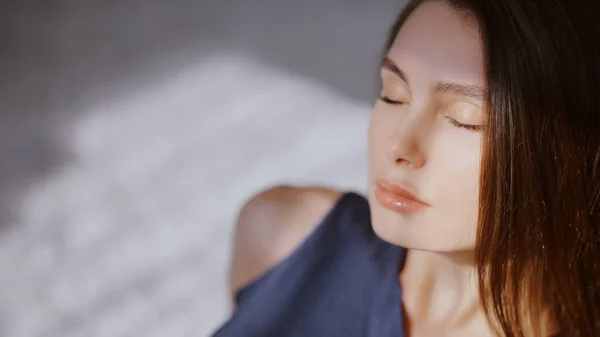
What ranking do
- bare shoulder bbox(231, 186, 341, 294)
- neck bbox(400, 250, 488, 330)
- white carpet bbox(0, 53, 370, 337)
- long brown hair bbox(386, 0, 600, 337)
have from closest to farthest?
long brown hair bbox(386, 0, 600, 337)
neck bbox(400, 250, 488, 330)
bare shoulder bbox(231, 186, 341, 294)
white carpet bbox(0, 53, 370, 337)

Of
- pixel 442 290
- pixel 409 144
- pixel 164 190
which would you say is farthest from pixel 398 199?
pixel 164 190

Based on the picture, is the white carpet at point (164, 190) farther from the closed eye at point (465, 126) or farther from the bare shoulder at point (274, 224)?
the closed eye at point (465, 126)

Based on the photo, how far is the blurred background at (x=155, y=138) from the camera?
52.4 inches

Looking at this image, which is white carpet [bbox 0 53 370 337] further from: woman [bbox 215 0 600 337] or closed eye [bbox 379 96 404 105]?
closed eye [bbox 379 96 404 105]

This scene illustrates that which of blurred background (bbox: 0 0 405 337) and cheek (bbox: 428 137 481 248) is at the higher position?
cheek (bbox: 428 137 481 248)

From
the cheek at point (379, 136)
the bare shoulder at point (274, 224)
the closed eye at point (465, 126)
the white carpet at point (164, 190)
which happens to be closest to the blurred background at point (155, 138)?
the white carpet at point (164, 190)

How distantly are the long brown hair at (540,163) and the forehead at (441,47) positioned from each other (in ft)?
0.04

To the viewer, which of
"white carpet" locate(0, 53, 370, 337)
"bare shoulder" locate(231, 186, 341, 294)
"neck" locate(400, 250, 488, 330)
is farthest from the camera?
"white carpet" locate(0, 53, 370, 337)

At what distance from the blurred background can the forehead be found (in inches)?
26.6

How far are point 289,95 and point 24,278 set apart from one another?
2.02ft

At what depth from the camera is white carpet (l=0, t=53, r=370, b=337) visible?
4.30ft

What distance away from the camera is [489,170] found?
2.60ft

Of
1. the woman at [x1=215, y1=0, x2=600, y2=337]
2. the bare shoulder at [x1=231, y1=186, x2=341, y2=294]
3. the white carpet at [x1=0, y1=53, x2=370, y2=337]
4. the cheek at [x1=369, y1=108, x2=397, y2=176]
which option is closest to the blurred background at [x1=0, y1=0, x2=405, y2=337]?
the white carpet at [x1=0, y1=53, x2=370, y2=337]

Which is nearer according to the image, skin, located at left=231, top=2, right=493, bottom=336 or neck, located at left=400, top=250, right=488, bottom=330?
skin, located at left=231, top=2, right=493, bottom=336
